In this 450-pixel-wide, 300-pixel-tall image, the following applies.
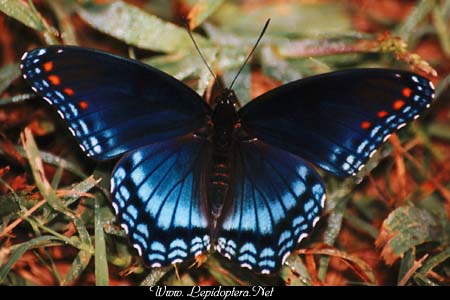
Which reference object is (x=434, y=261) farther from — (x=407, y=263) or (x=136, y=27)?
(x=136, y=27)

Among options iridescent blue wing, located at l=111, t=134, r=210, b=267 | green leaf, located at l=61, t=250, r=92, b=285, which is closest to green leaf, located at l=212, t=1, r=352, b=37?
iridescent blue wing, located at l=111, t=134, r=210, b=267

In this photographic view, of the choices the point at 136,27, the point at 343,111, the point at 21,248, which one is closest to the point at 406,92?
the point at 343,111

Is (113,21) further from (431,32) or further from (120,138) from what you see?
(431,32)

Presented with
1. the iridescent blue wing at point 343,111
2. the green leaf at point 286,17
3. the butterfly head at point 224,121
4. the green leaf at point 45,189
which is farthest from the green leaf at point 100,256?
the green leaf at point 286,17

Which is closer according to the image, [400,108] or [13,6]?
[400,108]

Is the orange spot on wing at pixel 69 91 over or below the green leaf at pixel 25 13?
below

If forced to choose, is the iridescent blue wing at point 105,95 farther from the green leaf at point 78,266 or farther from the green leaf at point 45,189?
the green leaf at point 78,266
